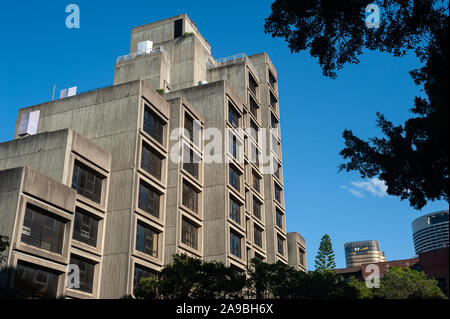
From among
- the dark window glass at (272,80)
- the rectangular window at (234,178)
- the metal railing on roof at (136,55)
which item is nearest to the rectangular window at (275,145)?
the dark window glass at (272,80)

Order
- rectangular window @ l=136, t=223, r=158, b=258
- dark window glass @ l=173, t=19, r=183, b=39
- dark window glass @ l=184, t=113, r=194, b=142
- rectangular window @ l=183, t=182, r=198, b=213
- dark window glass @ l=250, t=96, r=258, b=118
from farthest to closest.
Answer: dark window glass @ l=250, t=96, r=258, b=118, dark window glass @ l=173, t=19, r=183, b=39, dark window glass @ l=184, t=113, r=194, b=142, rectangular window @ l=183, t=182, r=198, b=213, rectangular window @ l=136, t=223, r=158, b=258

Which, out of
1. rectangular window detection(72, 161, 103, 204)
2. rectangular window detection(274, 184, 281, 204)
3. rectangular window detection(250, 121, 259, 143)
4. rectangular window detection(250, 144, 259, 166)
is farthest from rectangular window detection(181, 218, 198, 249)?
rectangular window detection(274, 184, 281, 204)

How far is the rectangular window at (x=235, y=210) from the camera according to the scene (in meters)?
55.3

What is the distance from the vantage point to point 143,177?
45344 mm

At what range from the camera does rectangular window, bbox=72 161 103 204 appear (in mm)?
40938

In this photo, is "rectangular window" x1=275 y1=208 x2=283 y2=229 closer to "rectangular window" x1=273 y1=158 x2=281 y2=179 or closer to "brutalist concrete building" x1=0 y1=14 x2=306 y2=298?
"brutalist concrete building" x1=0 y1=14 x2=306 y2=298

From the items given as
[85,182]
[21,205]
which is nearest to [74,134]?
[85,182]

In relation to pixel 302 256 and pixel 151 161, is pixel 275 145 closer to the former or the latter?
pixel 302 256

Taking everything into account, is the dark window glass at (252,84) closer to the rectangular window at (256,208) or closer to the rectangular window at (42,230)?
the rectangular window at (256,208)

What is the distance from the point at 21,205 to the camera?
3334 cm

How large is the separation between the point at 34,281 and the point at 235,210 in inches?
1055

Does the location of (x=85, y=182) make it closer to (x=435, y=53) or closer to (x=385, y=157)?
(x=385, y=157)

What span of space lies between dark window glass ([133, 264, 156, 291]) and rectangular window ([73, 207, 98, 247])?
4.05m

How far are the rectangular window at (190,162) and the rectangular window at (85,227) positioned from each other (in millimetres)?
12589
